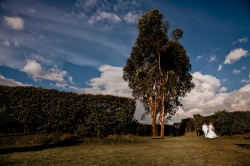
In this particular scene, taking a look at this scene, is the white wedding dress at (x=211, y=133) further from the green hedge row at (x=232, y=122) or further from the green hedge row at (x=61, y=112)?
the green hedge row at (x=61, y=112)

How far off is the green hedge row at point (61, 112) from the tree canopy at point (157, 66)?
9.04 m

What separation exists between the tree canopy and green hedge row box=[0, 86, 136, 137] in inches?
356

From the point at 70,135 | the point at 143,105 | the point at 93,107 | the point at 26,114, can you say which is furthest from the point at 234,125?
the point at 26,114

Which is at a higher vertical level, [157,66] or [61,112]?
[157,66]

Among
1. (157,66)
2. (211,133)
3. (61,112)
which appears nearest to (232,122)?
(211,133)

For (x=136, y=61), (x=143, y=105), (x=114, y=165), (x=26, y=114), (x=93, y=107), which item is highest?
(x=136, y=61)

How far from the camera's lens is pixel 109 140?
17.2 m

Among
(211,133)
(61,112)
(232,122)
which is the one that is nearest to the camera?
(61,112)

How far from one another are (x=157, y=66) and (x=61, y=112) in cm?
1704

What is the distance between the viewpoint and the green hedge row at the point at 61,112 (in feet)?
51.5

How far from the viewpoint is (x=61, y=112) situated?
55.9 feet

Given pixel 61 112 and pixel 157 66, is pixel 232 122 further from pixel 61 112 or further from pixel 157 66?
pixel 61 112

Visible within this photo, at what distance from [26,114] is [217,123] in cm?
2631

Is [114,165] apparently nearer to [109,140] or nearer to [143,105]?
[109,140]
